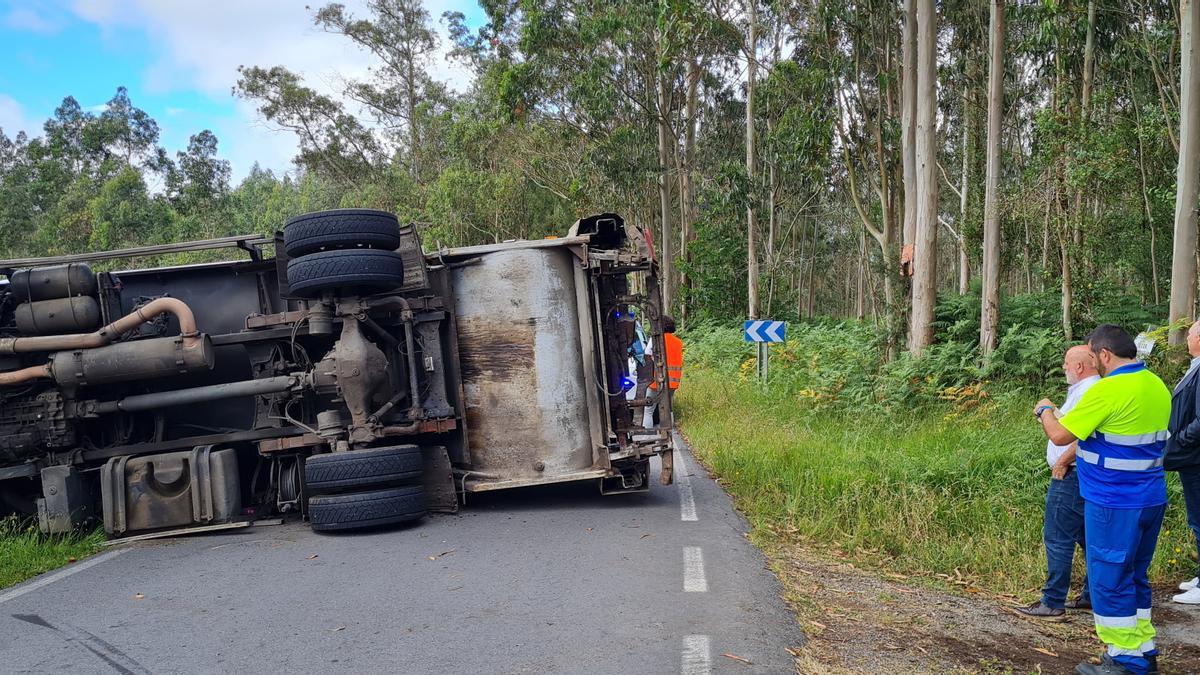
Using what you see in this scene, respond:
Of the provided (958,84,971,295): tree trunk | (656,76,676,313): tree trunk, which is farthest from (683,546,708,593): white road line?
(656,76,676,313): tree trunk

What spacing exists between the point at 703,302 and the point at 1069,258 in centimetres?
1844

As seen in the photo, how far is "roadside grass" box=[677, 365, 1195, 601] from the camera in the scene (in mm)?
6445

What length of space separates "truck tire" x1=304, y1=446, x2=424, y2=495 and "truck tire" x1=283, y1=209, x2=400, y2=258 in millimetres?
1699

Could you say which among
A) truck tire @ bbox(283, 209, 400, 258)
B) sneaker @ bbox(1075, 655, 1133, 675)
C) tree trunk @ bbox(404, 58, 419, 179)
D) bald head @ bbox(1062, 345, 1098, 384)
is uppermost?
tree trunk @ bbox(404, 58, 419, 179)

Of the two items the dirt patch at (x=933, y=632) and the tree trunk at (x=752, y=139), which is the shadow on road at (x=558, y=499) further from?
the tree trunk at (x=752, y=139)

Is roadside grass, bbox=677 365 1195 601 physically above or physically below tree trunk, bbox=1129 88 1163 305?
below

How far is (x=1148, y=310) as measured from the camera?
15.6m

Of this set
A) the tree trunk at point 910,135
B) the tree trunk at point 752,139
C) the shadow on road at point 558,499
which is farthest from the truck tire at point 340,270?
the tree trunk at point 752,139

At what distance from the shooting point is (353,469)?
7.40 m

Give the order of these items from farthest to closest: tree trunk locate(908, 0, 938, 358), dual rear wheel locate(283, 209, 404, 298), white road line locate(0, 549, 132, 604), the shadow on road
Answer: tree trunk locate(908, 0, 938, 358) < the shadow on road < dual rear wheel locate(283, 209, 404, 298) < white road line locate(0, 549, 132, 604)

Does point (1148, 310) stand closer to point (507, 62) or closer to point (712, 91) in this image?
point (712, 91)

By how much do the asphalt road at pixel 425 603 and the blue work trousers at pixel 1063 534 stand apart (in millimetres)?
1642

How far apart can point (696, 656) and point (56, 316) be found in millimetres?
5967

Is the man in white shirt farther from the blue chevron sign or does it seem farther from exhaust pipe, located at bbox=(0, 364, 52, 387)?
the blue chevron sign
